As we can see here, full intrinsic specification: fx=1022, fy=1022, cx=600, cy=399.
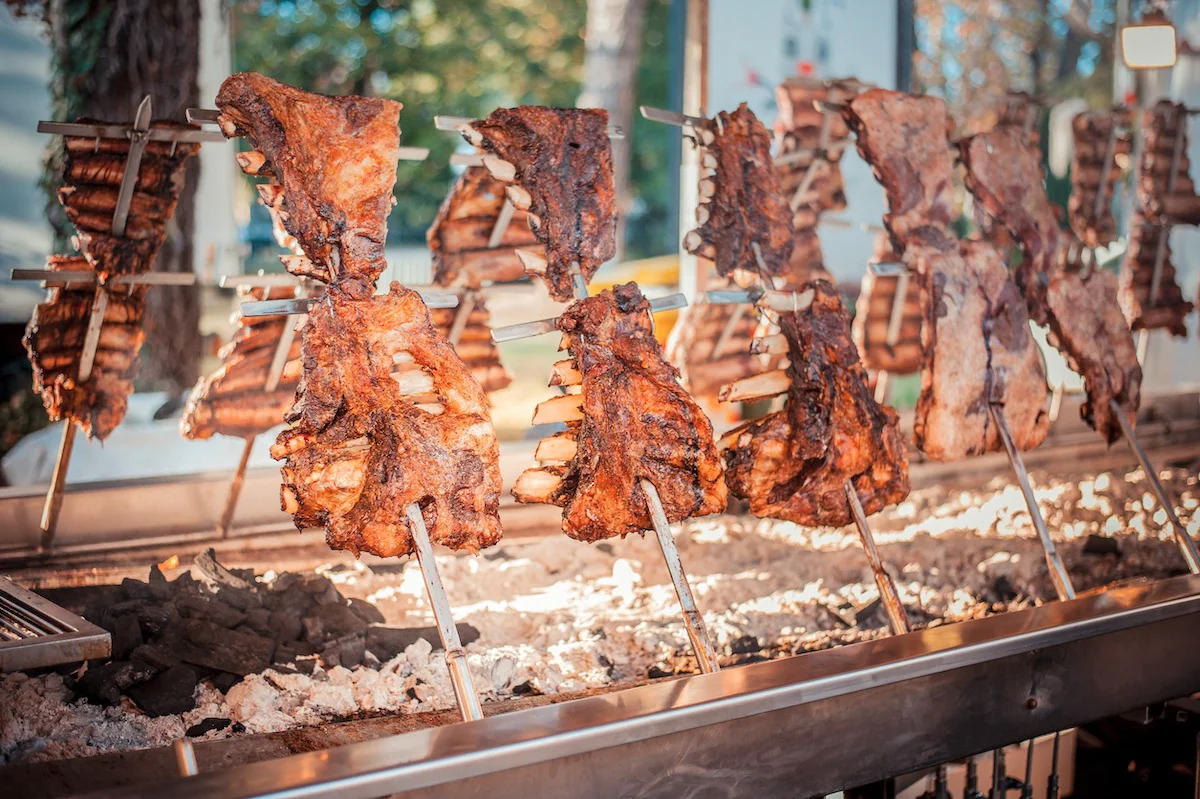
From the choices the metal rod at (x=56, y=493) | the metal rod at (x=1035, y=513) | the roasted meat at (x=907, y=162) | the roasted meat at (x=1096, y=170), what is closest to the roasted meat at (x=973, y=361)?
the metal rod at (x=1035, y=513)

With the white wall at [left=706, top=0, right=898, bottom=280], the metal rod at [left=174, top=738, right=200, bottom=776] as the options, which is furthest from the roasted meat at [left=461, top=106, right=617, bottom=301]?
the white wall at [left=706, top=0, right=898, bottom=280]

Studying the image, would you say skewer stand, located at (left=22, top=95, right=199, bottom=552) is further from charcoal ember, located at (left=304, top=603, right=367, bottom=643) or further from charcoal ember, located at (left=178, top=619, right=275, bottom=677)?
charcoal ember, located at (left=304, top=603, right=367, bottom=643)

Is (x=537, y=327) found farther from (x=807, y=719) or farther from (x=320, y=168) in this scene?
(x=807, y=719)

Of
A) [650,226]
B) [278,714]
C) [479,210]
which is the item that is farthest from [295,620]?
[650,226]

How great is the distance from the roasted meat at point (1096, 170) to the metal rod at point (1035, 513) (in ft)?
7.98

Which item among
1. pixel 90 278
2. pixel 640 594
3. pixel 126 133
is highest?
pixel 126 133

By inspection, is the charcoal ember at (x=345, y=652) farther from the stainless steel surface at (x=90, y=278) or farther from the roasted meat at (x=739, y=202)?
the roasted meat at (x=739, y=202)

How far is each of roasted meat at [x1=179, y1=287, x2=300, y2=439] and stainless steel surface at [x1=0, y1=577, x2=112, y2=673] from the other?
50.4 inches

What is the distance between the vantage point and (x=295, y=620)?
3.36 m

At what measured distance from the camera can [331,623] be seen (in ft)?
11.2

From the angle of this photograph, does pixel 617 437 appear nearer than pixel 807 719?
No

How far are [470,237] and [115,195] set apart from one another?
54.7 inches

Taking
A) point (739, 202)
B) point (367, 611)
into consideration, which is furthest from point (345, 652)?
point (739, 202)

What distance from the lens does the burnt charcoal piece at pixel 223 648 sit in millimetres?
3018
